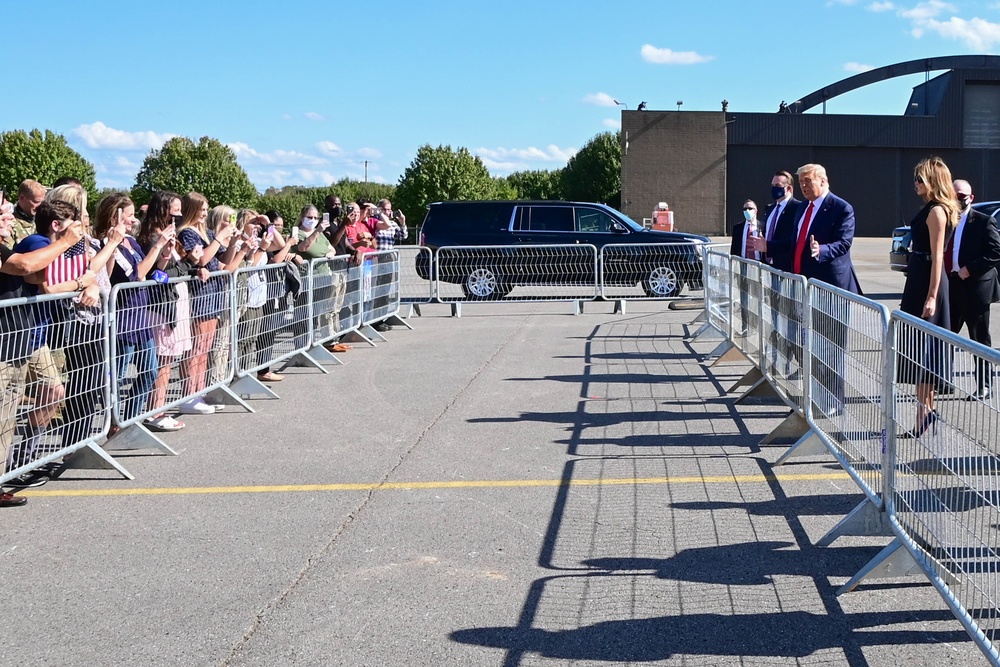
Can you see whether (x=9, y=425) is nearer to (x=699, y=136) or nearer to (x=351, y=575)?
(x=351, y=575)

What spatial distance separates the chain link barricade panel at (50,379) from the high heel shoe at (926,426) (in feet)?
15.1

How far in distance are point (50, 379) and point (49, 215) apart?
0.96m

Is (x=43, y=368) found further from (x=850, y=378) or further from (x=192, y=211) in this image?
(x=850, y=378)

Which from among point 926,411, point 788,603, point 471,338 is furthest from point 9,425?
point 471,338

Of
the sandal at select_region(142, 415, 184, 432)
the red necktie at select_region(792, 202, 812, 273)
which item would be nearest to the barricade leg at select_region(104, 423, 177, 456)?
the sandal at select_region(142, 415, 184, 432)

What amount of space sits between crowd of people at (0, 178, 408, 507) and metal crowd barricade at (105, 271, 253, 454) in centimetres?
1

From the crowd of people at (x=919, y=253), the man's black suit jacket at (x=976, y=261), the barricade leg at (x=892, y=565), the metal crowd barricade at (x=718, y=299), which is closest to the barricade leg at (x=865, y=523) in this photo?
the barricade leg at (x=892, y=565)

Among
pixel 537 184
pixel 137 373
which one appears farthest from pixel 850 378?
pixel 537 184

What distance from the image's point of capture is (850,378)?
224 inches

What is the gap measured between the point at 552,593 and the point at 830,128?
2315 inches

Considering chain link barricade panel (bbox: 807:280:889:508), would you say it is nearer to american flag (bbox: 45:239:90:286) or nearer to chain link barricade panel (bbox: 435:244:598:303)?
american flag (bbox: 45:239:90:286)

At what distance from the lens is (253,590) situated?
471cm

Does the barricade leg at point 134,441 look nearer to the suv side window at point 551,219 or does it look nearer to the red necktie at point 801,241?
the red necktie at point 801,241

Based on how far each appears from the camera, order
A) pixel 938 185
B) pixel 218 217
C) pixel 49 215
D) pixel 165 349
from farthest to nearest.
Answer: pixel 218 217
pixel 165 349
pixel 938 185
pixel 49 215
